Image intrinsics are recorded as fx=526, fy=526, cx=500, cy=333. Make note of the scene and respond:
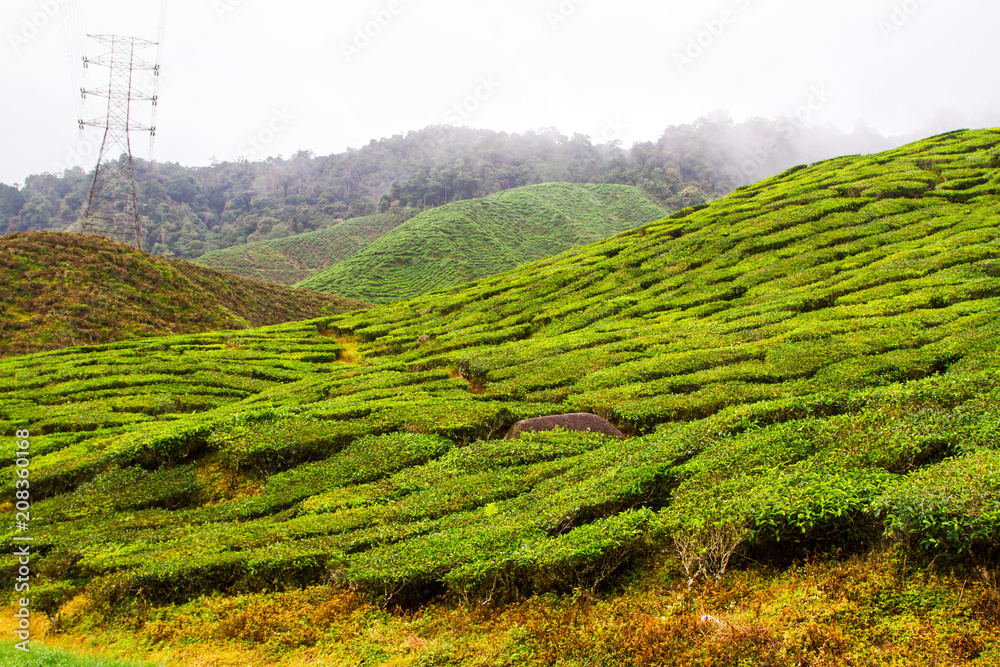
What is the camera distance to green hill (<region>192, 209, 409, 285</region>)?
3708 inches

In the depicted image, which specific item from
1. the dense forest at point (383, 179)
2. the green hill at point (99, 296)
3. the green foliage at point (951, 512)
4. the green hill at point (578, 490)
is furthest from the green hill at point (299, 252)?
the green foliage at point (951, 512)

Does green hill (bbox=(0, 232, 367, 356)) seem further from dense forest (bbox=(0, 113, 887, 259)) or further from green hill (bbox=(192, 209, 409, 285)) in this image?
dense forest (bbox=(0, 113, 887, 259))

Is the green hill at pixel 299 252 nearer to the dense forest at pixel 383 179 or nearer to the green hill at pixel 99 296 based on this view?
the dense forest at pixel 383 179

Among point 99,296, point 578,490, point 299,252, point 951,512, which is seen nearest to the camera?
point 951,512

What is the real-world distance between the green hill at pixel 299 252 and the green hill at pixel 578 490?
2881 inches

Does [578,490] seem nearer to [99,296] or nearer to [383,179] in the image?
[99,296]

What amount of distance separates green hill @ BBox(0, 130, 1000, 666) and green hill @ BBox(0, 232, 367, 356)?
9408mm

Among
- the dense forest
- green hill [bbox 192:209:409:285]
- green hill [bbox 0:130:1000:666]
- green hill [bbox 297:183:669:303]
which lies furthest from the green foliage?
the dense forest

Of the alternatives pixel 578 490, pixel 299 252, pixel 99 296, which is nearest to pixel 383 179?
pixel 299 252

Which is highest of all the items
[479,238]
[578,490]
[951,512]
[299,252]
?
[479,238]

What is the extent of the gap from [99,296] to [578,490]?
4038cm

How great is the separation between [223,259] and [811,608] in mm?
105884

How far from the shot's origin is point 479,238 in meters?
88.7

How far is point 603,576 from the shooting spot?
8070mm
